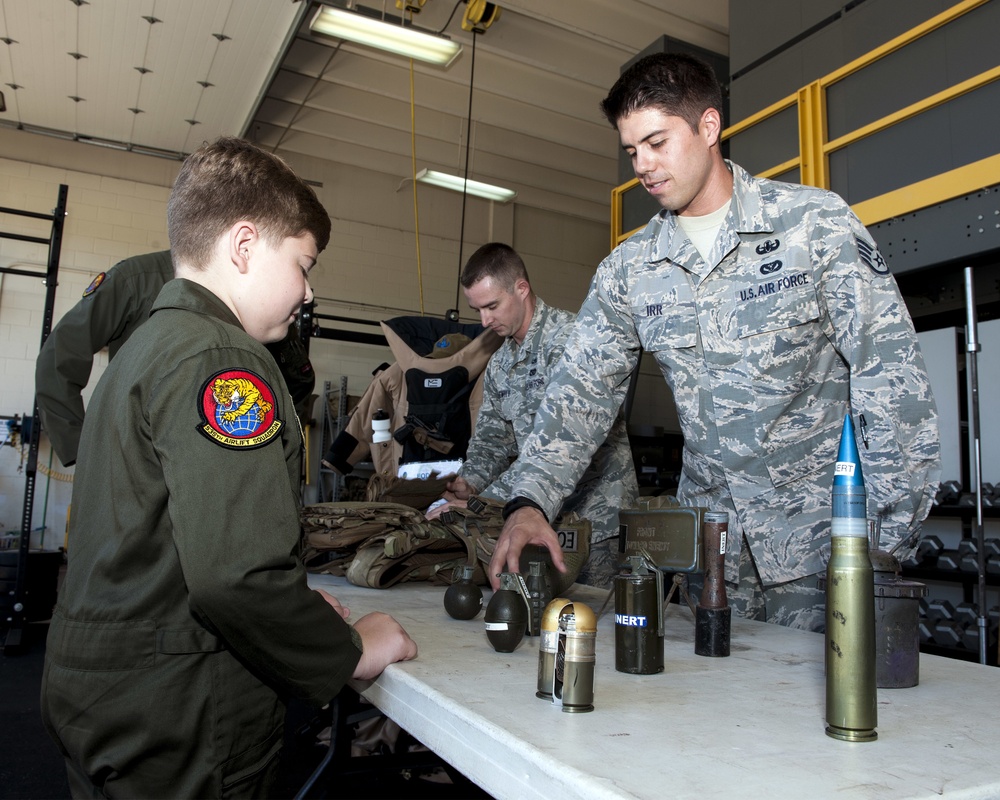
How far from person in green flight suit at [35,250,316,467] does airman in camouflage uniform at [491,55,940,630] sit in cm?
103

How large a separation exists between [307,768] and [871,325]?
2.25 metres

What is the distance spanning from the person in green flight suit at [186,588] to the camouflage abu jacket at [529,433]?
1343 millimetres

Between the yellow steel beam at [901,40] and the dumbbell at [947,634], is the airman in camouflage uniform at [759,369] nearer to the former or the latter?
the yellow steel beam at [901,40]

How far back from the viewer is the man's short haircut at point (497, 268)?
9.30 feet

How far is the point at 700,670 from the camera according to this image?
103 centimetres

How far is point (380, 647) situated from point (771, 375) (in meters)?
1.00

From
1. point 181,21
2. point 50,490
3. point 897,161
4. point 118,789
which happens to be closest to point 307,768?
point 118,789

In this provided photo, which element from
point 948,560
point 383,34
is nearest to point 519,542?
point 948,560

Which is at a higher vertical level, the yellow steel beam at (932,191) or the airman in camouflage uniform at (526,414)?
the yellow steel beam at (932,191)

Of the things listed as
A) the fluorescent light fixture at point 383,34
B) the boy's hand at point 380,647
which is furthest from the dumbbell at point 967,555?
the fluorescent light fixture at point 383,34

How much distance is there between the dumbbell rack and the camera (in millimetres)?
3533

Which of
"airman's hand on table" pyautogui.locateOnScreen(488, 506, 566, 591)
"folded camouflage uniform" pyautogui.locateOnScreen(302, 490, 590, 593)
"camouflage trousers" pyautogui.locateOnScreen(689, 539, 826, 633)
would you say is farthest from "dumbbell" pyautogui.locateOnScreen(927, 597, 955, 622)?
"airman's hand on table" pyautogui.locateOnScreen(488, 506, 566, 591)

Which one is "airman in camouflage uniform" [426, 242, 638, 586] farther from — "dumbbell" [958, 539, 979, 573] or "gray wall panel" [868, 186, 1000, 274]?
"dumbbell" [958, 539, 979, 573]

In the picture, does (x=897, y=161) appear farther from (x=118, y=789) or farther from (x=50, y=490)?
(x=50, y=490)
